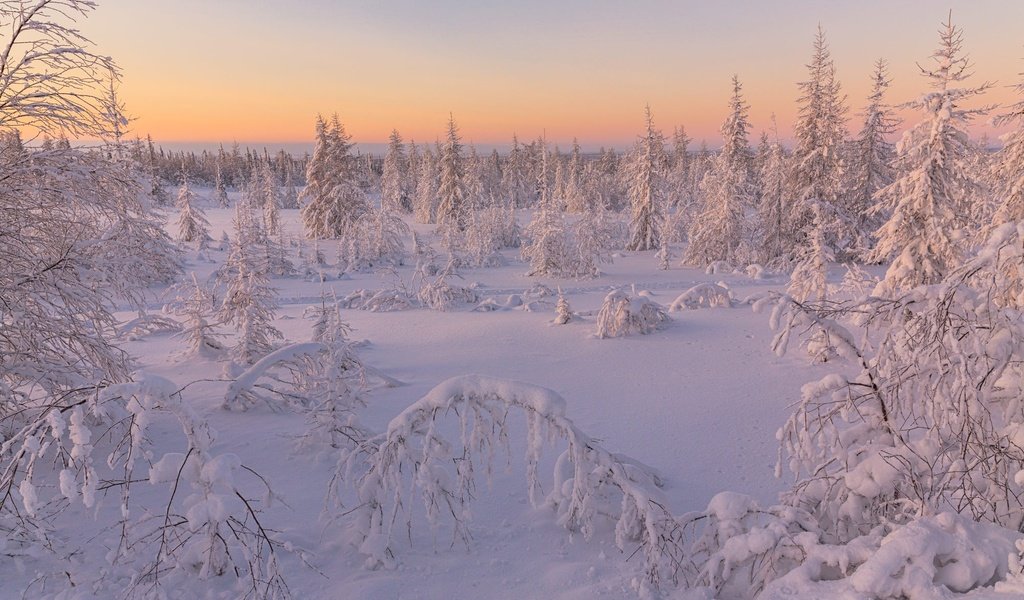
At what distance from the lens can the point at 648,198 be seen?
34094mm

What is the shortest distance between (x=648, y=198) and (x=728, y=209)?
7.13 metres

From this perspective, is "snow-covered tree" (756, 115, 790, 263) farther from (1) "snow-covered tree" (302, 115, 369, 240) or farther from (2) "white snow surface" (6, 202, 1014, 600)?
(1) "snow-covered tree" (302, 115, 369, 240)

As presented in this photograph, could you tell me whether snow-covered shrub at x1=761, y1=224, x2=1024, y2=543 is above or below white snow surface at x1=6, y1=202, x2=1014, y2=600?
above

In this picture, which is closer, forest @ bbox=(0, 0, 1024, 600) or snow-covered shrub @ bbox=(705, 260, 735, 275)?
forest @ bbox=(0, 0, 1024, 600)

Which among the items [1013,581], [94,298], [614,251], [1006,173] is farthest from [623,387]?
[614,251]

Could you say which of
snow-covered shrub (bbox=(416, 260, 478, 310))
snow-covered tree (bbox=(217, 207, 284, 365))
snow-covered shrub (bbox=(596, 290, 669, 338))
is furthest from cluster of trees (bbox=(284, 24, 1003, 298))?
snow-covered tree (bbox=(217, 207, 284, 365))

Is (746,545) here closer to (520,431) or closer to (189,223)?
(520,431)

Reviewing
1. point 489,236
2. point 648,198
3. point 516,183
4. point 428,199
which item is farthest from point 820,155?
point 516,183

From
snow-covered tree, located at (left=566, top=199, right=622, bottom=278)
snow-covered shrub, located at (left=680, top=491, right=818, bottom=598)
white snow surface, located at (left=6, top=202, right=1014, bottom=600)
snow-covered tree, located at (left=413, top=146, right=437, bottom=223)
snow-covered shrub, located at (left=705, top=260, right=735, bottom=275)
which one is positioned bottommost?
white snow surface, located at (left=6, top=202, right=1014, bottom=600)

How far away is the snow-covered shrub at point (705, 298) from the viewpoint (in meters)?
16.9

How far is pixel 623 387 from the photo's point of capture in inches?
397

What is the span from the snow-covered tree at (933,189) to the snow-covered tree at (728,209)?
42.4ft

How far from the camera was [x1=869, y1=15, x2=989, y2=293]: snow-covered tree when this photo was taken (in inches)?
525

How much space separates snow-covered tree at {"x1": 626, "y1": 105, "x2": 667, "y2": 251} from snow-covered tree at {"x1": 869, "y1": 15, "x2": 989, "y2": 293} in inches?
760
